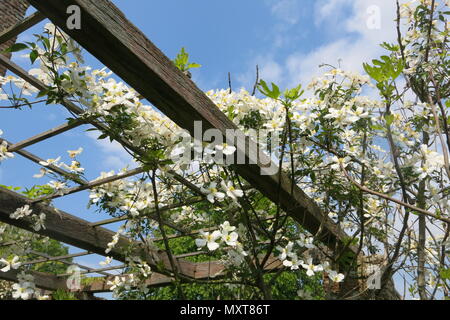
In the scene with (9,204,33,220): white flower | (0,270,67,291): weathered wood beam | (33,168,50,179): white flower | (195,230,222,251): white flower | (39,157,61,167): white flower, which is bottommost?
(195,230,222,251): white flower

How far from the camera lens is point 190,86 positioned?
1613 mm

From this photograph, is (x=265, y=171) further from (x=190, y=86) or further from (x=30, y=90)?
(x=30, y=90)

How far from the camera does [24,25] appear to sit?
190 cm

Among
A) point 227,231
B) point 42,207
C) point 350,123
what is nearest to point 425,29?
point 350,123

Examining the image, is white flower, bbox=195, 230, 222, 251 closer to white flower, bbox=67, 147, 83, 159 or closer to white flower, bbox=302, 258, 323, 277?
white flower, bbox=302, 258, 323, 277

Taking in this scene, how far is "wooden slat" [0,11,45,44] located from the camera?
1.80m

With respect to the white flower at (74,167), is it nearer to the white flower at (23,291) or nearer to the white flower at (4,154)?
the white flower at (4,154)

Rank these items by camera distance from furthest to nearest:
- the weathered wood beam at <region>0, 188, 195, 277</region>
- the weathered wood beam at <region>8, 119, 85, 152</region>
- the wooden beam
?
the weathered wood beam at <region>0, 188, 195, 277</region> → the weathered wood beam at <region>8, 119, 85, 152</region> → the wooden beam

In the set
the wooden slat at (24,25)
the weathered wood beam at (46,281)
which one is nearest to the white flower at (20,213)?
the wooden slat at (24,25)

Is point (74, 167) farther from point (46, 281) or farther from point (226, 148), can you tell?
point (46, 281)

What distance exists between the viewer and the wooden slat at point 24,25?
1801 millimetres

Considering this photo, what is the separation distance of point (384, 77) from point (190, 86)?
700mm

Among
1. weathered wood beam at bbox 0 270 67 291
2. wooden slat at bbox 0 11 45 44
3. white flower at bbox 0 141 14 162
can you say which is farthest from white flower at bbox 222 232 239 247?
weathered wood beam at bbox 0 270 67 291
